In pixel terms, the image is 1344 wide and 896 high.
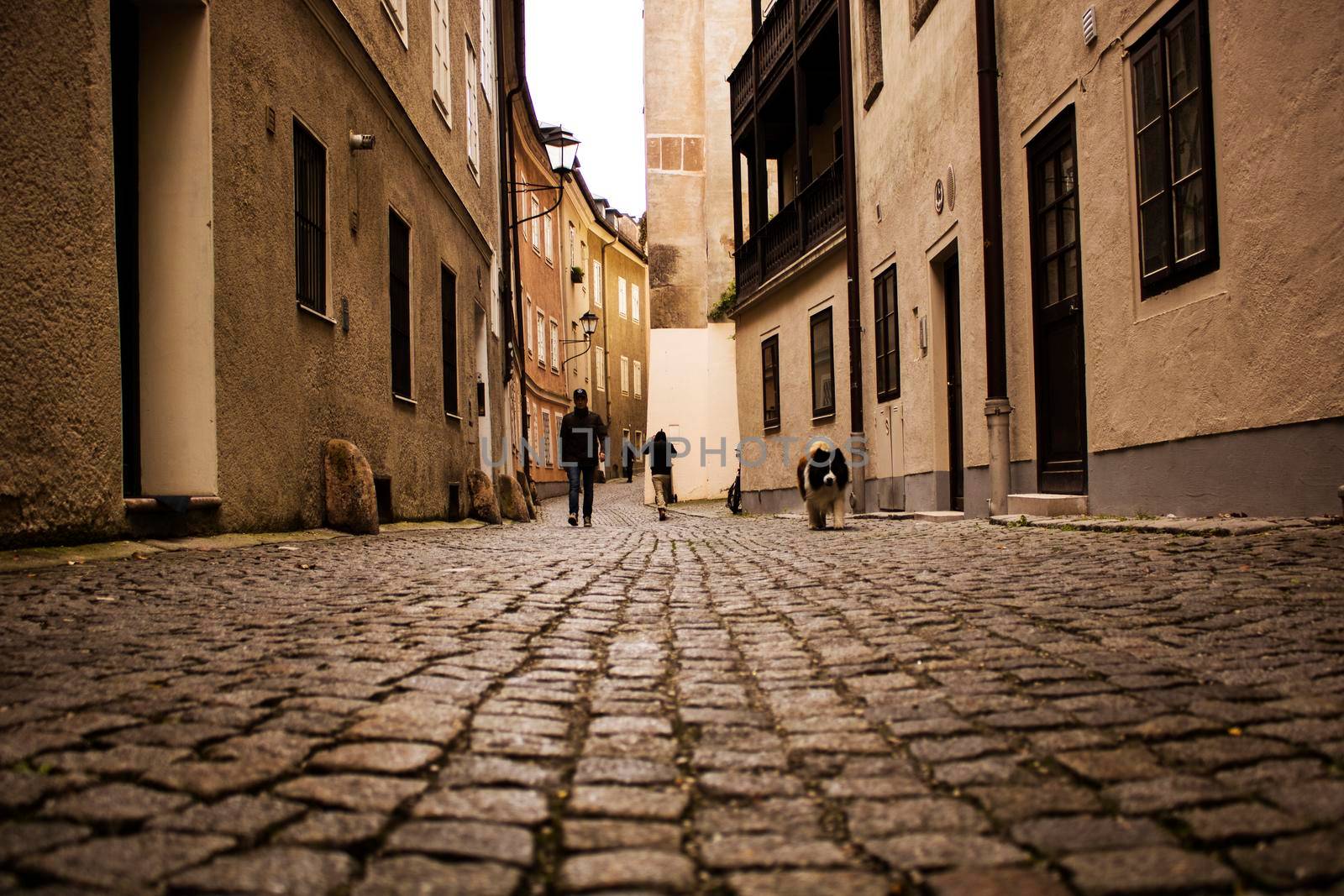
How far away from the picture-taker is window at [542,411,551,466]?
111 ft

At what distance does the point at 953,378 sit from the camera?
11992mm

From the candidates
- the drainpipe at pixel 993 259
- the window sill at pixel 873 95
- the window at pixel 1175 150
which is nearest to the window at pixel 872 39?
the window sill at pixel 873 95

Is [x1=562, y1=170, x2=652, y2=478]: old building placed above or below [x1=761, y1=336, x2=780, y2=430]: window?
above

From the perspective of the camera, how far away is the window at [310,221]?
347 inches

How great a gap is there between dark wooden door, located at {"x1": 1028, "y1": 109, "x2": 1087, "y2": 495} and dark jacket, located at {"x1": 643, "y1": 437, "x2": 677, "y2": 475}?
9381 millimetres

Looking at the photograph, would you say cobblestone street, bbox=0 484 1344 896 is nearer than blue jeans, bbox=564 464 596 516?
Yes

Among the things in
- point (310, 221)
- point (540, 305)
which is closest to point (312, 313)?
point (310, 221)

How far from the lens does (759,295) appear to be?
777 inches

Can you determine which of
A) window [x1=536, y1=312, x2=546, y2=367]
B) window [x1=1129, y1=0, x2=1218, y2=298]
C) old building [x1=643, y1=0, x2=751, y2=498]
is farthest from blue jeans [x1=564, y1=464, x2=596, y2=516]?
window [x1=536, y1=312, x2=546, y2=367]

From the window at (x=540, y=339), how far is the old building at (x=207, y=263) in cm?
2030

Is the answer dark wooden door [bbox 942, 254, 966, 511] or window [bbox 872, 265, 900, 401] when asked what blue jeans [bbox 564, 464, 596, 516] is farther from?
dark wooden door [bbox 942, 254, 966, 511]

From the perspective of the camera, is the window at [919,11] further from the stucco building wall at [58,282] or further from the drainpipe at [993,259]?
the stucco building wall at [58,282]

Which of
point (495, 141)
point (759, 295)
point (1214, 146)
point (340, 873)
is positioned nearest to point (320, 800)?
point (340, 873)

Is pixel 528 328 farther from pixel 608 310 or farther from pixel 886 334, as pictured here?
pixel 886 334
